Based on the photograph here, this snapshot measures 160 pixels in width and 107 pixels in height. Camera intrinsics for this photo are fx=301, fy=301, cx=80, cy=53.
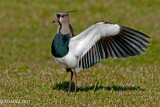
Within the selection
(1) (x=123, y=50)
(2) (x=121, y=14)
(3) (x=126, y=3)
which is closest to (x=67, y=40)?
(1) (x=123, y=50)

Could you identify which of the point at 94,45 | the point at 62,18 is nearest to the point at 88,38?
the point at 94,45

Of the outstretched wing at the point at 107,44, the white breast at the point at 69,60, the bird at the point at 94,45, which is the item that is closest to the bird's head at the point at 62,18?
the bird at the point at 94,45

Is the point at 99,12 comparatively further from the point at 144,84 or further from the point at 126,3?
the point at 144,84

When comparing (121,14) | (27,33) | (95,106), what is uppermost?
(121,14)

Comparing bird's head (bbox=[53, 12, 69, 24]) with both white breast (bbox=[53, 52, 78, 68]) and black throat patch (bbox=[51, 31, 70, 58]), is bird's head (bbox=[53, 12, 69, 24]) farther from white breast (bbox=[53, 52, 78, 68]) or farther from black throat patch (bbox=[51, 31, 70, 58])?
white breast (bbox=[53, 52, 78, 68])

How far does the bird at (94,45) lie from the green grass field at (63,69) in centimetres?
71

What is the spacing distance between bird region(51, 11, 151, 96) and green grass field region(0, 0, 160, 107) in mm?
708

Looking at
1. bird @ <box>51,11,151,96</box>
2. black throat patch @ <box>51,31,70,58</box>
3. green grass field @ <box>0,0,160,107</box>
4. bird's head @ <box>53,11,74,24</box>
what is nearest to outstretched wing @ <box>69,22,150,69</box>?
bird @ <box>51,11,151,96</box>

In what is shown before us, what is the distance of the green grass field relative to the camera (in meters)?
5.76

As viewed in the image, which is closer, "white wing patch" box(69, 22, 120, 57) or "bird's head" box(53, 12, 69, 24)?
"white wing patch" box(69, 22, 120, 57)

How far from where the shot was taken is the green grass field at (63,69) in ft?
18.9

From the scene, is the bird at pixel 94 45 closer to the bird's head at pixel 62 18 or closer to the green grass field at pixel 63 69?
the bird's head at pixel 62 18

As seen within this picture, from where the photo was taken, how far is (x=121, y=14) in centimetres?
1502

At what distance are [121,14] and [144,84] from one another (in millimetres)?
8676
